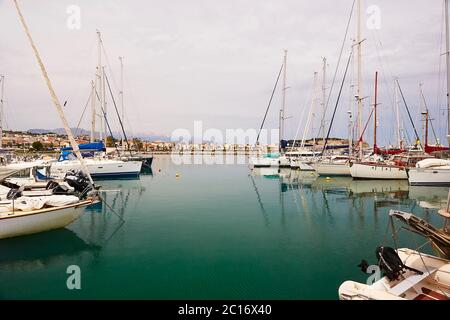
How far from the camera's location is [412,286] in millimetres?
6816

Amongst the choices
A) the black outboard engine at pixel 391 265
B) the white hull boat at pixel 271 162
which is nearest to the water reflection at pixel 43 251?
the black outboard engine at pixel 391 265

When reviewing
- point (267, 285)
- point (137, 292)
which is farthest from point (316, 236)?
point (137, 292)

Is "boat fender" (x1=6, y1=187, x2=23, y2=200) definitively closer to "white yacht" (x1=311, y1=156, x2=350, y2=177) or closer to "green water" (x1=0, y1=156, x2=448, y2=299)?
Answer: "green water" (x1=0, y1=156, x2=448, y2=299)

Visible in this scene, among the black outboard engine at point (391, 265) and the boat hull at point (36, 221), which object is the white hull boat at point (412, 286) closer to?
the black outboard engine at point (391, 265)

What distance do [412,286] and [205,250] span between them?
7071 millimetres

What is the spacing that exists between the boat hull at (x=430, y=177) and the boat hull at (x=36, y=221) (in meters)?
31.2

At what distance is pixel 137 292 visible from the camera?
8.15 m

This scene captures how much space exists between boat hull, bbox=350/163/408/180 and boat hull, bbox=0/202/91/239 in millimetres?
30663

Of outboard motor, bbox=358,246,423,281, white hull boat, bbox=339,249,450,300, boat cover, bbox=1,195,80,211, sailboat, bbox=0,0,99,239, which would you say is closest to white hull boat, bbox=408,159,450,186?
white hull boat, bbox=339,249,450,300

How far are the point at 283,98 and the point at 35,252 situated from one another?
46.9 m

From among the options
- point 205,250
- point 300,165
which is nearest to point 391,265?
point 205,250

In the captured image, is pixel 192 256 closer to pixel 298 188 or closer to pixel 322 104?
pixel 298 188

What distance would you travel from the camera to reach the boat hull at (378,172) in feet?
111
